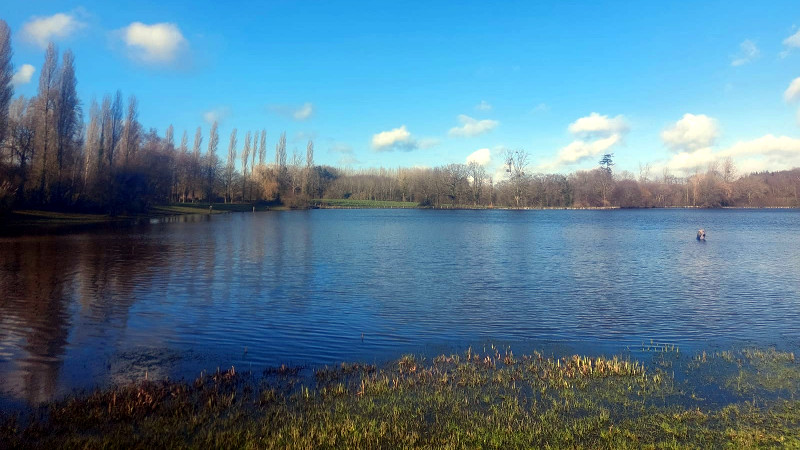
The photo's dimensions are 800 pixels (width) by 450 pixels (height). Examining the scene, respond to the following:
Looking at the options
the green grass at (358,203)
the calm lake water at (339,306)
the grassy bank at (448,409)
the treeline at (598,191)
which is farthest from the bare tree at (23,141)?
the treeline at (598,191)

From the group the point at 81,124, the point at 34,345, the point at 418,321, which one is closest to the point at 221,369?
the point at 34,345

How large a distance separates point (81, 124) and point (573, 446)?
58926 millimetres

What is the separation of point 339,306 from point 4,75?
131 ft

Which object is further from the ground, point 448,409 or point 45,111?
point 45,111

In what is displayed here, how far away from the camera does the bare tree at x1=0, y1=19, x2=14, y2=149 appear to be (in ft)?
127

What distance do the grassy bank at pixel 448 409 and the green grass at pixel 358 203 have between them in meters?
109

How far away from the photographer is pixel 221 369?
8.57 m

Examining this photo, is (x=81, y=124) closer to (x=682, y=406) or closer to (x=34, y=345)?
(x=34, y=345)

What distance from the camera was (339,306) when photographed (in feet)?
46.9

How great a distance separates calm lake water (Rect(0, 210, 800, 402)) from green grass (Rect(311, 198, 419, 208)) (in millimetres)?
91540

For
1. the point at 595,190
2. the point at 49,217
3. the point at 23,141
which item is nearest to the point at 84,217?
the point at 49,217

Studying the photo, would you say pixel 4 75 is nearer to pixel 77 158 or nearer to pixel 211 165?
pixel 77 158

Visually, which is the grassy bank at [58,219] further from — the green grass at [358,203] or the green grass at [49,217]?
the green grass at [358,203]

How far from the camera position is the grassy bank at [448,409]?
5.59 metres
